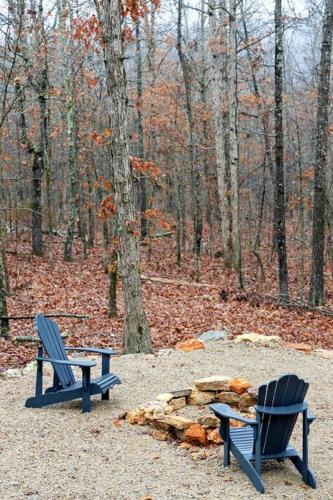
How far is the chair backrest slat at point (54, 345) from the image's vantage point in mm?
6320

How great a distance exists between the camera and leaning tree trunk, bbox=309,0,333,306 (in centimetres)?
1370

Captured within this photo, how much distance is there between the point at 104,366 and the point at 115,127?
366 centimetres

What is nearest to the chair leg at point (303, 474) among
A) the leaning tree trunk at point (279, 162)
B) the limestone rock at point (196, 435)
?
the limestone rock at point (196, 435)

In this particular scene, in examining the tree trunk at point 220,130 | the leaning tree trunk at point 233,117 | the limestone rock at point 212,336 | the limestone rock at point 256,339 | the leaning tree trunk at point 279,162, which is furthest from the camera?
the tree trunk at point 220,130

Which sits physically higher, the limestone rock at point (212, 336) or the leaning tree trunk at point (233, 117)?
the leaning tree trunk at point (233, 117)

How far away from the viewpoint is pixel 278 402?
Answer: 4.36m

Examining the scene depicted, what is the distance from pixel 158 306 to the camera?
13328 mm

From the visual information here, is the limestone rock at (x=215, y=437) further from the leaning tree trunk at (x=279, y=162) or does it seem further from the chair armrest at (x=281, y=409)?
the leaning tree trunk at (x=279, y=162)

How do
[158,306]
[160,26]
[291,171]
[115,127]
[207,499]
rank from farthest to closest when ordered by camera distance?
[291,171], [160,26], [158,306], [115,127], [207,499]

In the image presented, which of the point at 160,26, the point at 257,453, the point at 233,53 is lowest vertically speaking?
the point at 257,453

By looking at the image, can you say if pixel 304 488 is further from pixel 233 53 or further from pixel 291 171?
pixel 291 171

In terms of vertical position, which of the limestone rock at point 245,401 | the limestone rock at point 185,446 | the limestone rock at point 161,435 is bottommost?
the limestone rock at point 245,401

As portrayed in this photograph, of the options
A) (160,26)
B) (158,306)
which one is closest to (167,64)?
(160,26)

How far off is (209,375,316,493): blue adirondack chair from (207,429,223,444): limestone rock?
605 mm
